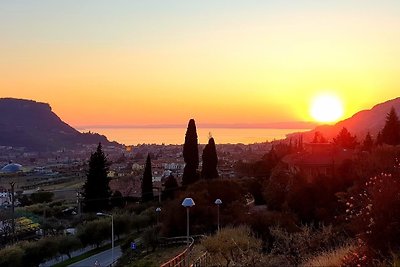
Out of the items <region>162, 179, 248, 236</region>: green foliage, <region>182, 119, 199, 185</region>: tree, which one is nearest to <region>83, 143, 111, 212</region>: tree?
<region>182, 119, 199, 185</region>: tree

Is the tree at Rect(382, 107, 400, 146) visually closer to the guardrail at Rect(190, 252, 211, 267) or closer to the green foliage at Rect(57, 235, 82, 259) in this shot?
the green foliage at Rect(57, 235, 82, 259)

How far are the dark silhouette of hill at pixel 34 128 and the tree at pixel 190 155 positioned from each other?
100713 millimetres

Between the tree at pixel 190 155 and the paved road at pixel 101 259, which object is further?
the tree at pixel 190 155

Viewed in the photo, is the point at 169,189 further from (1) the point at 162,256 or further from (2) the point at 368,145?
(1) the point at 162,256

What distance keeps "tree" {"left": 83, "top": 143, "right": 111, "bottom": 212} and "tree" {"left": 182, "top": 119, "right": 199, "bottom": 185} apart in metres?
8.63

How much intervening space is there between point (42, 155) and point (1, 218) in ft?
301

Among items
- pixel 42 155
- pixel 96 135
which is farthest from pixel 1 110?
pixel 96 135

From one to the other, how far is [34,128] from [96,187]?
330ft

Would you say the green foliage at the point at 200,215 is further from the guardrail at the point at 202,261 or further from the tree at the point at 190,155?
the tree at the point at 190,155

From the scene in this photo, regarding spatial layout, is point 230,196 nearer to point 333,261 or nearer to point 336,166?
point 336,166

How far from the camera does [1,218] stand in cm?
3741

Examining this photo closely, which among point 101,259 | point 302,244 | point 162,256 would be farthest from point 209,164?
point 302,244

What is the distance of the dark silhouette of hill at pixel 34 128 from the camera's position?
426ft

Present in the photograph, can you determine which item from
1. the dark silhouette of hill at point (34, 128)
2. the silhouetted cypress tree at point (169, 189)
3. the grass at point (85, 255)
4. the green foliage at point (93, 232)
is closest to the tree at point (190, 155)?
the silhouetted cypress tree at point (169, 189)
